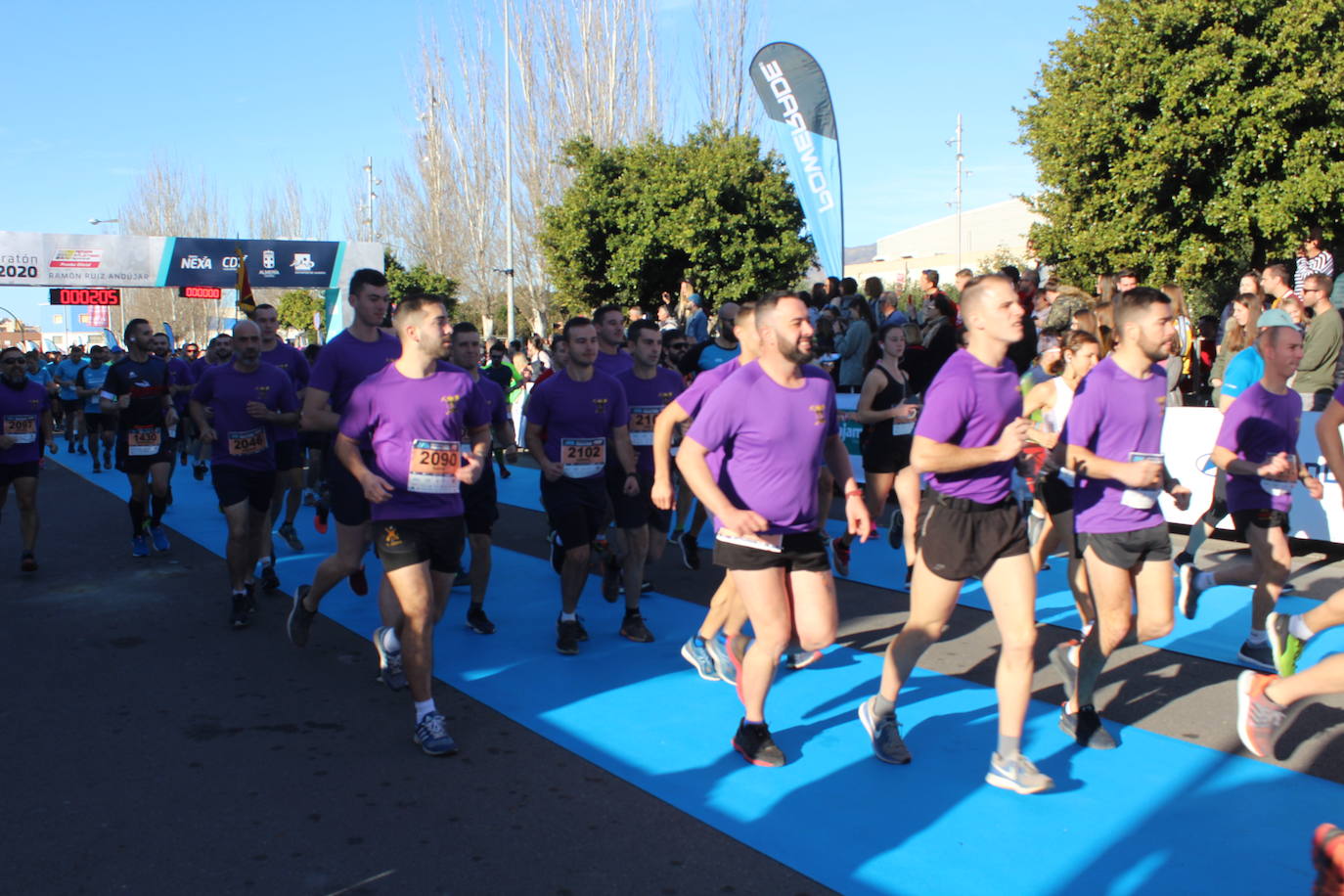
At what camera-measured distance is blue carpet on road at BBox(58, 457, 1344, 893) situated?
12.1ft

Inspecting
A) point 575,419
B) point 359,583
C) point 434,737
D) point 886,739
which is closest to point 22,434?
point 359,583

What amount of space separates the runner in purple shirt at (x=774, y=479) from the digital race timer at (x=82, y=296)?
27126 mm

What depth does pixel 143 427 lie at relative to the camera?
31.4 feet

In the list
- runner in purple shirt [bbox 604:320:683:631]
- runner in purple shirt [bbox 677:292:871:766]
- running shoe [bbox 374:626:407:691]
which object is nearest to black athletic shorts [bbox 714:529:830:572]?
runner in purple shirt [bbox 677:292:871:766]

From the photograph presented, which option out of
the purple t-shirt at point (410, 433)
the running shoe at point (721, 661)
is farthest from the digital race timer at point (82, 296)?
the running shoe at point (721, 661)

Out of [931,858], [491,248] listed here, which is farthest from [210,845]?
[491,248]

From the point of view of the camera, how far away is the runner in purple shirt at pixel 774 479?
4.38 metres

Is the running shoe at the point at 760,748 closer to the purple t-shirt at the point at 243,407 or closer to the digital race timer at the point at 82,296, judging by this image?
the purple t-shirt at the point at 243,407

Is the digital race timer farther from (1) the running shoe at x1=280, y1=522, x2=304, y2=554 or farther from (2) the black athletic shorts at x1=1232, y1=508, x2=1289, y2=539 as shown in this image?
(2) the black athletic shorts at x1=1232, y1=508, x2=1289, y2=539

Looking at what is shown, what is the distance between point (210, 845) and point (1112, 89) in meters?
15.4

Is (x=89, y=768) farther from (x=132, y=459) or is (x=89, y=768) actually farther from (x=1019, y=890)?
(x=132, y=459)

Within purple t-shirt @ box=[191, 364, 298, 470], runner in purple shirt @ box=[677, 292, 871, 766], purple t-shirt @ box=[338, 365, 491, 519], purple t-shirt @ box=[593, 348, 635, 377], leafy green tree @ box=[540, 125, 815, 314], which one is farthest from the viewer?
leafy green tree @ box=[540, 125, 815, 314]

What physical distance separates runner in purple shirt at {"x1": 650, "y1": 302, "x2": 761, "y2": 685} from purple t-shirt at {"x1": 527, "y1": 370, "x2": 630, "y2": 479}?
604 millimetres

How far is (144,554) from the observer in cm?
973
